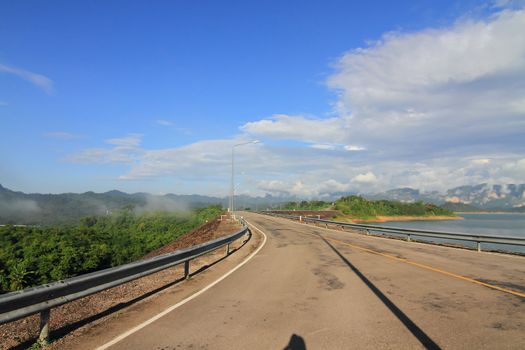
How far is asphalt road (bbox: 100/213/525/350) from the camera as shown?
5.29m

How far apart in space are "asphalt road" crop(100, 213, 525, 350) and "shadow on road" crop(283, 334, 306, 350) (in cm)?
1

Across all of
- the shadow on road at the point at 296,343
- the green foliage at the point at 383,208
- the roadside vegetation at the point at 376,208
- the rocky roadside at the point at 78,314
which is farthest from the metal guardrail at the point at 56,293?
the green foliage at the point at 383,208

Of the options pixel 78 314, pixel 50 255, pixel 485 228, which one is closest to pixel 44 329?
pixel 78 314

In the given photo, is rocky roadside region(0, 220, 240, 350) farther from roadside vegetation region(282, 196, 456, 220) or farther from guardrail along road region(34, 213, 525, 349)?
roadside vegetation region(282, 196, 456, 220)

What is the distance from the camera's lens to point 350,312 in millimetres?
6797

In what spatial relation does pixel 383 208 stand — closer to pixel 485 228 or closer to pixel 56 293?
pixel 485 228

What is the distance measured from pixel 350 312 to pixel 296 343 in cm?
192

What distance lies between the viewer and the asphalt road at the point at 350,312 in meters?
5.29

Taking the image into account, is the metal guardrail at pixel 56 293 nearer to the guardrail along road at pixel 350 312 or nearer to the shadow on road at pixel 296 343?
the guardrail along road at pixel 350 312

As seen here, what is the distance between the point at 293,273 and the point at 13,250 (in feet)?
183

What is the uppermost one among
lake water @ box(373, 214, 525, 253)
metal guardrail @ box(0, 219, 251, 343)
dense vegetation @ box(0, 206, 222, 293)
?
metal guardrail @ box(0, 219, 251, 343)

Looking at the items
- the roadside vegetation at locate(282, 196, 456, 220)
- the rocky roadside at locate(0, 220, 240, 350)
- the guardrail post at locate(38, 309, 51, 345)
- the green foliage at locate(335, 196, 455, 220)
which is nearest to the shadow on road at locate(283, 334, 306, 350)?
the rocky roadside at locate(0, 220, 240, 350)

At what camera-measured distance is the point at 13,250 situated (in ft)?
177

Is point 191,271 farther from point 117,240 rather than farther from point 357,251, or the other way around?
point 117,240
